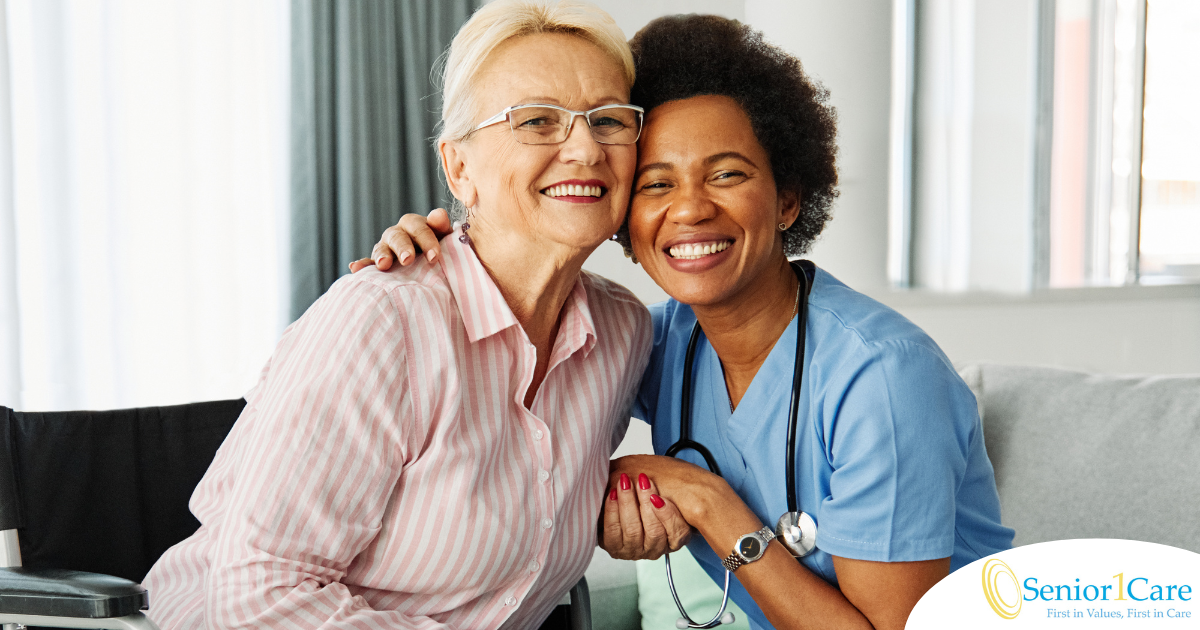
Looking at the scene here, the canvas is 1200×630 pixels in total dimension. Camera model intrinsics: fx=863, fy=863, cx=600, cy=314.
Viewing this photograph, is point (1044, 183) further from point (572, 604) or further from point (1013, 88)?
point (572, 604)

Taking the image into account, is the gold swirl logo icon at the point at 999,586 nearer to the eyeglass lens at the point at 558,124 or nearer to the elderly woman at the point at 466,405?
the elderly woman at the point at 466,405

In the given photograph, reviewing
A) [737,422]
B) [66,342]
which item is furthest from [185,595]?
[66,342]

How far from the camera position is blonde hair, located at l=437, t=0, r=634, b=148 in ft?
3.86

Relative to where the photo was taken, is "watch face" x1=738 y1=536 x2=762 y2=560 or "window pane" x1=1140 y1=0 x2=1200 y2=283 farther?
"window pane" x1=1140 y1=0 x2=1200 y2=283

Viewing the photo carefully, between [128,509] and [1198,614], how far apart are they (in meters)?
1.41

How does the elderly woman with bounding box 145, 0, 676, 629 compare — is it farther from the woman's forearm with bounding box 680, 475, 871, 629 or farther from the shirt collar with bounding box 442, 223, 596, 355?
the woman's forearm with bounding box 680, 475, 871, 629

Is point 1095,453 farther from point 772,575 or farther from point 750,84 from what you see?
point 750,84

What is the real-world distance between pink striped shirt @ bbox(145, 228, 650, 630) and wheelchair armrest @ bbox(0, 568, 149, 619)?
0.10 m

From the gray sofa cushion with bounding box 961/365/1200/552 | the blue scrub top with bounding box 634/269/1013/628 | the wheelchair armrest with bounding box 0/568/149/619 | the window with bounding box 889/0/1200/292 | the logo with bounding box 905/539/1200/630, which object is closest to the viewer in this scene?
the logo with bounding box 905/539/1200/630

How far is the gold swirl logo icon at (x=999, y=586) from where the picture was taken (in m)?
0.68

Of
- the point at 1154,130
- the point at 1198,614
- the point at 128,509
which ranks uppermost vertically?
the point at 1154,130

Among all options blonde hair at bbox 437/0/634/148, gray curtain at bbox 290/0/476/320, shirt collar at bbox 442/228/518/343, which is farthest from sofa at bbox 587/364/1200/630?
gray curtain at bbox 290/0/476/320

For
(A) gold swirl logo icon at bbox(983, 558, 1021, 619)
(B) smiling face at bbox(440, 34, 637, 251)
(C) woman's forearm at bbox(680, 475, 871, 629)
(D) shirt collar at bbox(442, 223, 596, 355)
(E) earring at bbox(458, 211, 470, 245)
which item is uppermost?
(B) smiling face at bbox(440, 34, 637, 251)

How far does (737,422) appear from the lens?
4.32ft
